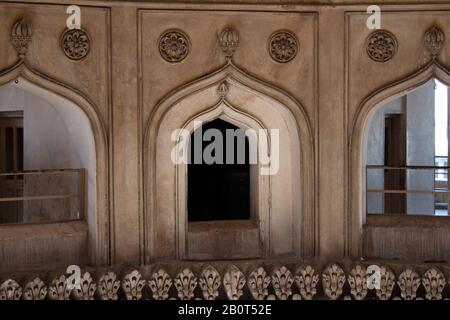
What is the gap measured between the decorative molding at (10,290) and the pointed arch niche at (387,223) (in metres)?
3.47

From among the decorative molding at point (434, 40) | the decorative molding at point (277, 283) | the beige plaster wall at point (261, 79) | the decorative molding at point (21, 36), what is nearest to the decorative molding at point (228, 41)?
the beige plaster wall at point (261, 79)

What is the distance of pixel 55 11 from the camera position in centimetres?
626

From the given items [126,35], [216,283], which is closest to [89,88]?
A: [126,35]

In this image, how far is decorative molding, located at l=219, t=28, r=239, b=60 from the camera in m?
6.62

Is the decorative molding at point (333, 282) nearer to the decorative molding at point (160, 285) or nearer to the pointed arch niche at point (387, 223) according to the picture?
the pointed arch niche at point (387, 223)

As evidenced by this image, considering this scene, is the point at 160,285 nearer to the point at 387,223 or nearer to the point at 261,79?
the point at 261,79

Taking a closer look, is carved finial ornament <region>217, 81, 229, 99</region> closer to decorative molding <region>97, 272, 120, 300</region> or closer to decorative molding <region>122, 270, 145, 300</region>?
decorative molding <region>122, 270, 145, 300</region>

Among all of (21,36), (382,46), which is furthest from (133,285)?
(382,46)

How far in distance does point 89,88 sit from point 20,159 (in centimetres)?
349

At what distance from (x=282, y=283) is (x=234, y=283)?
49 cm

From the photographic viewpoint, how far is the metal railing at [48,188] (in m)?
6.79

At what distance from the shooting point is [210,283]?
20.9ft

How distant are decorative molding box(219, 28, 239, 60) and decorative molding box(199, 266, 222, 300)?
2271mm

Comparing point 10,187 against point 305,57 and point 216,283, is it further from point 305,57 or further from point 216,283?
point 305,57
